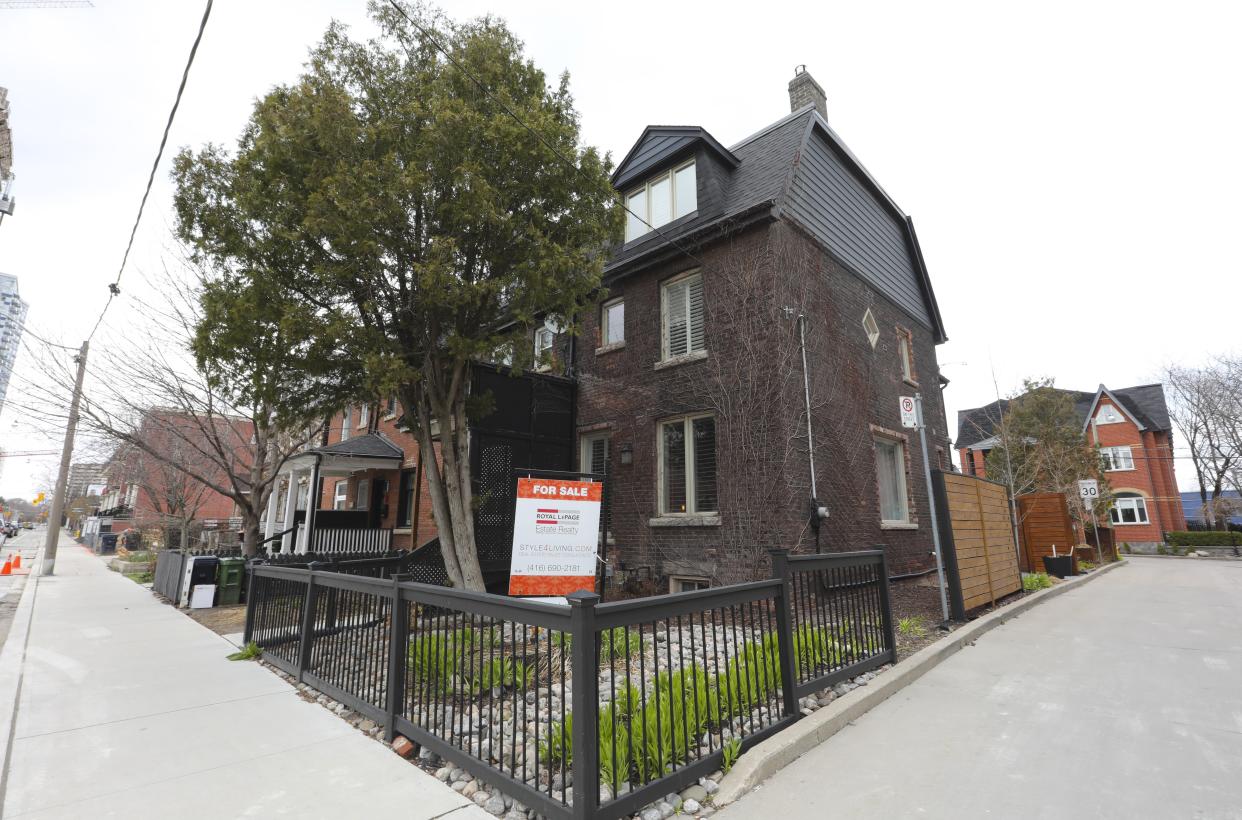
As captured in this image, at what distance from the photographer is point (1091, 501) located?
58.1 feet

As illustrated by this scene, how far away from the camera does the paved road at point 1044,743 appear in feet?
9.90

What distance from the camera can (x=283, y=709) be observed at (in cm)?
→ 475

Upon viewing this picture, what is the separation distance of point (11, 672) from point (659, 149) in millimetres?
12242

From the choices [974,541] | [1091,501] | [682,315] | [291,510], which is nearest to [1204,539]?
[1091,501]

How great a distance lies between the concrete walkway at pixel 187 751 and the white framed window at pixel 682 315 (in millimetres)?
7611

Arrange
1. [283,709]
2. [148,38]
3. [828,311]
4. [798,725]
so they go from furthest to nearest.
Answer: [828,311] < [148,38] < [283,709] < [798,725]

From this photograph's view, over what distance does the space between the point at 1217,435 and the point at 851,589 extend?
39.8m

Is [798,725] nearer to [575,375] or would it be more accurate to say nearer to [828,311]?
[828,311]

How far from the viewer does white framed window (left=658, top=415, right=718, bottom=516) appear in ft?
31.3

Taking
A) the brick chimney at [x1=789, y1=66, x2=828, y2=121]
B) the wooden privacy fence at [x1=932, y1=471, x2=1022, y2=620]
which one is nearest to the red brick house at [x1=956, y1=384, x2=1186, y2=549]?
the brick chimney at [x1=789, y1=66, x2=828, y2=121]

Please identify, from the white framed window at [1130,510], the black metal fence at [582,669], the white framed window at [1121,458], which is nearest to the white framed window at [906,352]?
the black metal fence at [582,669]

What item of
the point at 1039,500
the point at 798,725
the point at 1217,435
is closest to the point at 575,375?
the point at 798,725

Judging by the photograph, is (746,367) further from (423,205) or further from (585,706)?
(585,706)

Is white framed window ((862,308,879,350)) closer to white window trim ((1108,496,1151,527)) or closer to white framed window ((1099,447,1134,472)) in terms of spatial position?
white window trim ((1108,496,1151,527))
